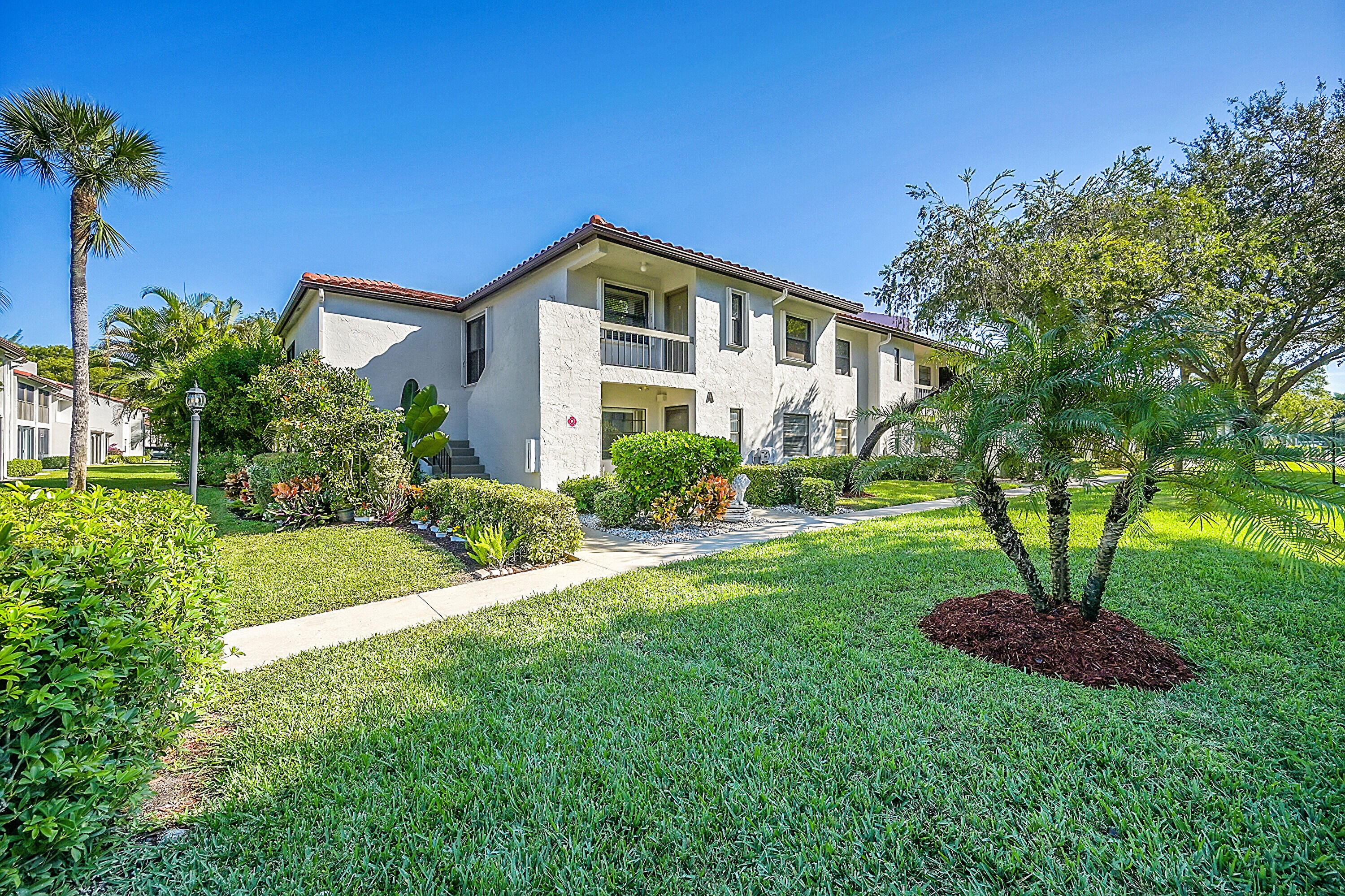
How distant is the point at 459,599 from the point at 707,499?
5268 millimetres

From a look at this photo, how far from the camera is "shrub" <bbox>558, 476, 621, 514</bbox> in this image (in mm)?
11586

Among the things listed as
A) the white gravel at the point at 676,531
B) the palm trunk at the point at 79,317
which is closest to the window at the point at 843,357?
the white gravel at the point at 676,531

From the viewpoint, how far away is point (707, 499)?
395 inches

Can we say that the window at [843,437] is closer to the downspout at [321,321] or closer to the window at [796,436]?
the window at [796,436]

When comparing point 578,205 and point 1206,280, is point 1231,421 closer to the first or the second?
point 1206,280

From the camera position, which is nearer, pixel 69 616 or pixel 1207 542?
pixel 69 616

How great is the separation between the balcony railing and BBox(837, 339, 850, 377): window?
8745mm

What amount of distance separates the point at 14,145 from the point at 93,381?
37138mm

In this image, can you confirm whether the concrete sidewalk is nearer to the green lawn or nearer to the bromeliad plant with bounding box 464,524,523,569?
the bromeliad plant with bounding box 464,524,523,569

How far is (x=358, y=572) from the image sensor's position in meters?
6.70

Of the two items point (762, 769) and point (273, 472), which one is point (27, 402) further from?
point (762, 769)

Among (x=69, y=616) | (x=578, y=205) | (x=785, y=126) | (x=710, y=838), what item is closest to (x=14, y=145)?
(x=578, y=205)

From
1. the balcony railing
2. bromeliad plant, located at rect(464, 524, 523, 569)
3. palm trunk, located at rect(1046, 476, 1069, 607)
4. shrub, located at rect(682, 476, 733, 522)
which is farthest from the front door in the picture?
palm trunk, located at rect(1046, 476, 1069, 607)

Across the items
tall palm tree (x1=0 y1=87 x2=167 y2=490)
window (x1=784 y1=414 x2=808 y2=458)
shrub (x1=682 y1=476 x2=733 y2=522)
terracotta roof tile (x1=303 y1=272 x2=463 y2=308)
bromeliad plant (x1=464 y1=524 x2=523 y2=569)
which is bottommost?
bromeliad plant (x1=464 y1=524 x2=523 y2=569)
